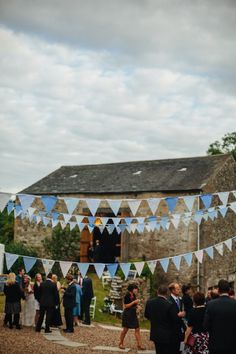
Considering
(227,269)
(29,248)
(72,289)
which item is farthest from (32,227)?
(72,289)

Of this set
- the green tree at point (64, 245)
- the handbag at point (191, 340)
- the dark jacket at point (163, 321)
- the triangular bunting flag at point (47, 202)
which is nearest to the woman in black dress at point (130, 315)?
the triangular bunting flag at point (47, 202)

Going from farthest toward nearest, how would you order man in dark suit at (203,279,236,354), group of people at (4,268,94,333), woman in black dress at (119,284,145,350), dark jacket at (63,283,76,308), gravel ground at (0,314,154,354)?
dark jacket at (63,283,76,308) < group of people at (4,268,94,333) < woman in black dress at (119,284,145,350) < gravel ground at (0,314,154,354) < man in dark suit at (203,279,236,354)

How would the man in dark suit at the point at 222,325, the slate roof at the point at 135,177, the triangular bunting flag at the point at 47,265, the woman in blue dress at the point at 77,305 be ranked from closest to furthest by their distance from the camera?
the man in dark suit at the point at 222,325 → the triangular bunting flag at the point at 47,265 → the woman in blue dress at the point at 77,305 → the slate roof at the point at 135,177

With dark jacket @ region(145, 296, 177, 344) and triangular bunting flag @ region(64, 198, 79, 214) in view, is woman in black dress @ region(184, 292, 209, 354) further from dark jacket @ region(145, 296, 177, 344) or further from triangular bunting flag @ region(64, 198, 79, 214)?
triangular bunting flag @ region(64, 198, 79, 214)

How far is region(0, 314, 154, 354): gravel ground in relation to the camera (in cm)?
934

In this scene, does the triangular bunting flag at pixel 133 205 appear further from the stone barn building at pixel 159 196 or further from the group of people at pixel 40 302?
the stone barn building at pixel 159 196

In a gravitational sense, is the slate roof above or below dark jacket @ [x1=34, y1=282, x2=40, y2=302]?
above

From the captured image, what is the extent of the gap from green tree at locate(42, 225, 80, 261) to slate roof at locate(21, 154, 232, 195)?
6.05ft

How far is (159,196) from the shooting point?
19812mm

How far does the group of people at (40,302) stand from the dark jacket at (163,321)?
4701 mm

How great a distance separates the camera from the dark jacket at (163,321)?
266 inches

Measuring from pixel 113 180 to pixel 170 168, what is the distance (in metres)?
2.57

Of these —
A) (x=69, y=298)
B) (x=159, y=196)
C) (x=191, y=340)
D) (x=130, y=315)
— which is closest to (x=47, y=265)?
(x=69, y=298)

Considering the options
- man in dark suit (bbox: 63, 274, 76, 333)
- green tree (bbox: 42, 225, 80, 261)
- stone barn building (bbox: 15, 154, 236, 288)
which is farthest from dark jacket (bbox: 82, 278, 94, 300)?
green tree (bbox: 42, 225, 80, 261)
